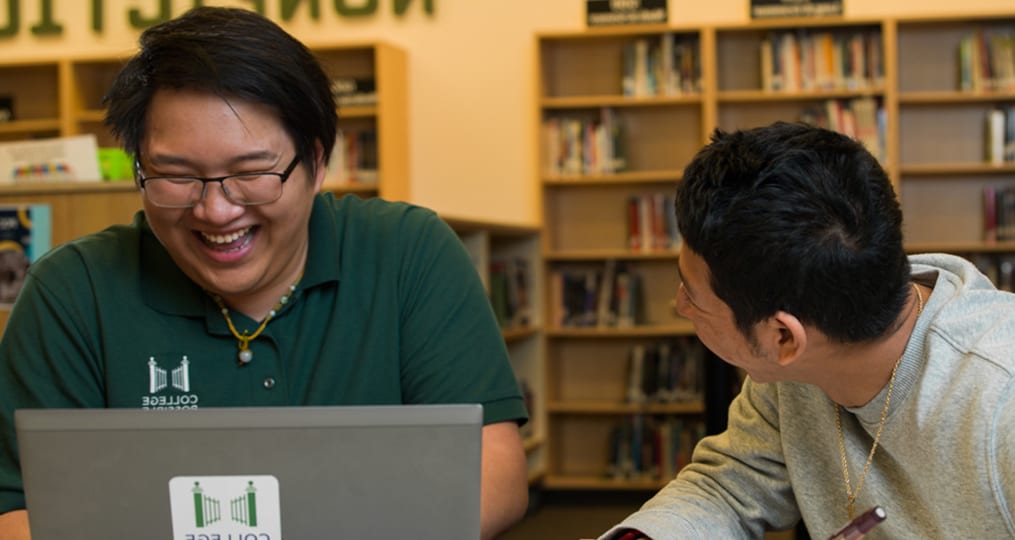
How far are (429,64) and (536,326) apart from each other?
152 cm

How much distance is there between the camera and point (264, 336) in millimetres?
1417

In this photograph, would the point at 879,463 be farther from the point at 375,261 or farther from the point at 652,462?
the point at 652,462

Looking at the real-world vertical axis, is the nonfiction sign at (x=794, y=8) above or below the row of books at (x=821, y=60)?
above

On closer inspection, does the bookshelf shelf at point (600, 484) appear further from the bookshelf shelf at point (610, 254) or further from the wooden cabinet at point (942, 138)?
the wooden cabinet at point (942, 138)

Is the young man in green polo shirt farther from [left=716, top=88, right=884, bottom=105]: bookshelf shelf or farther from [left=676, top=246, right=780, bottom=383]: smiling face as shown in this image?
[left=716, top=88, right=884, bottom=105]: bookshelf shelf

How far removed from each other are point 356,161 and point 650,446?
80.4 inches

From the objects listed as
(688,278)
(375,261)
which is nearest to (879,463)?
(688,278)

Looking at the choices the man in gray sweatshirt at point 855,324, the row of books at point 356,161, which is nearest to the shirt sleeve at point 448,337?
the man in gray sweatshirt at point 855,324

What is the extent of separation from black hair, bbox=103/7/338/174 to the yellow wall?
4.42 meters

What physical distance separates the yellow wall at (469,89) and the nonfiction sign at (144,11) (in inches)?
1.0

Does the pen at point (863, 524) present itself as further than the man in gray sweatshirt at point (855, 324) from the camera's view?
No

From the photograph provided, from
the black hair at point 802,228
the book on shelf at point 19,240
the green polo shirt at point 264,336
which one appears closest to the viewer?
the black hair at point 802,228

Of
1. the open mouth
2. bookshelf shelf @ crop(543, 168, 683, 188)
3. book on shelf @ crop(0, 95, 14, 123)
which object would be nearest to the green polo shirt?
the open mouth

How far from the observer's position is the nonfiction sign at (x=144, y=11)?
591 cm
